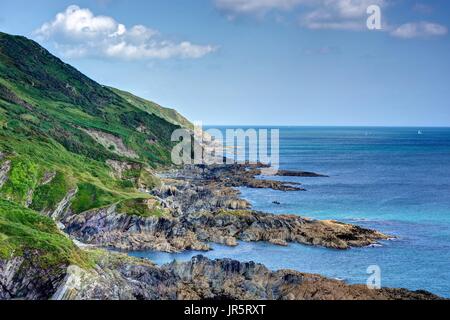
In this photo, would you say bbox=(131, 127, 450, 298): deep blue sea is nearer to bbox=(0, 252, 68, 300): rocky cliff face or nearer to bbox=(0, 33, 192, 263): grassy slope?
bbox=(0, 33, 192, 263): grassy slope

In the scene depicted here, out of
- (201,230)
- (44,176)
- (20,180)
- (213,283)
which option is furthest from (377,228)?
(20,180)

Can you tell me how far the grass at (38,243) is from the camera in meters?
57.6

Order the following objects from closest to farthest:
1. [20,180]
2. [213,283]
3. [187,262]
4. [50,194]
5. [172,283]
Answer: [172,283]
[213,283]
[187,262]
[20,180]
[50,194]

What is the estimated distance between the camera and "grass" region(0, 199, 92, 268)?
189 ft

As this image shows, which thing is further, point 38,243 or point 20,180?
point 20,180

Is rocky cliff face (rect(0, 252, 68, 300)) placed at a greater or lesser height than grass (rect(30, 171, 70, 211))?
lesser

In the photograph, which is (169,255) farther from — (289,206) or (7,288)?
(289,206)

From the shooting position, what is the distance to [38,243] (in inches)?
2357

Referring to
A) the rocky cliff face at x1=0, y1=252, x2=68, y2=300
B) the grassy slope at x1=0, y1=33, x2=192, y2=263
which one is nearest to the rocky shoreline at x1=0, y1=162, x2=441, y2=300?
the rocky cliff face at x1=0, y1=252, x2=68, y2=300

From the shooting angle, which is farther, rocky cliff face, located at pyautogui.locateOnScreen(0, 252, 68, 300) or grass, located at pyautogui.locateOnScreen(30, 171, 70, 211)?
grass, located at pyautogui.locateOnScreen(30, 171, 70, 211)

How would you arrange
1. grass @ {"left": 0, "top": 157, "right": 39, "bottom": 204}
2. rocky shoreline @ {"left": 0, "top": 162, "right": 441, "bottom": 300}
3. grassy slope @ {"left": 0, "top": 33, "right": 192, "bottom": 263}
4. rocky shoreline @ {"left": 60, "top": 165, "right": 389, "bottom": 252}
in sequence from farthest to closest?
1. grass @ {"left": 0, "top": 157, "right": 39, "bottom": 204}
2. rocky shoreline @ {"left": 60, "top": 165, "right": 389, "bottom": 252}
3. grassy slope @ {"left": 0, "top": 33, "right": 192, "bottom": 263}
4. rocky shoreline @ {"left": 0, "top": 162, "right": 441, "bottom": 300}

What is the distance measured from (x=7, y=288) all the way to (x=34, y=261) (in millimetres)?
3736

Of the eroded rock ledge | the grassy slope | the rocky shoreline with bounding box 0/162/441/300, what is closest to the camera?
the rocky shoreline with bounding box 0/162/441/300

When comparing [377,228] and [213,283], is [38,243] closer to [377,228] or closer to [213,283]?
[213,283]
